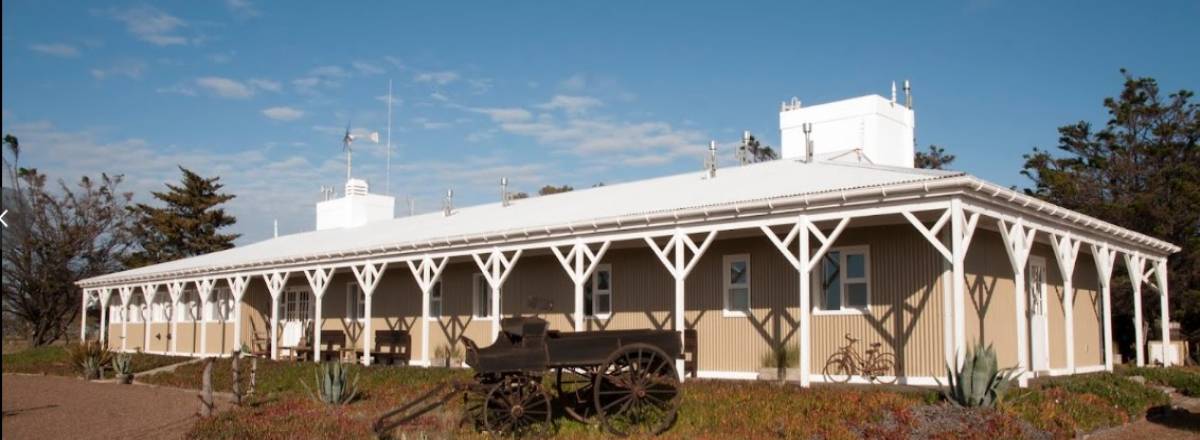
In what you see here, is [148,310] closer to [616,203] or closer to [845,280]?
[616,203]

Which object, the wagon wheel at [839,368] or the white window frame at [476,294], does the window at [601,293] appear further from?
the wagon wheel at [839,368]

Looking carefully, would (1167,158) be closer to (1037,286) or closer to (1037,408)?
(1037,286)

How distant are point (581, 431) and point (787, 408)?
256 centimetres

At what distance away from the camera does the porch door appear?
29094 millimetres

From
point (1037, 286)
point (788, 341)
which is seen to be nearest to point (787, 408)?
point (788, 341)

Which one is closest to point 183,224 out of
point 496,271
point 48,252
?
point 48,252

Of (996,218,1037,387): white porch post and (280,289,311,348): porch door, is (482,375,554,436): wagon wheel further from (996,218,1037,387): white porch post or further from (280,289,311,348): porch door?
(280,289,311,348): porch door

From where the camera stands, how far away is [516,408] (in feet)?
37.9

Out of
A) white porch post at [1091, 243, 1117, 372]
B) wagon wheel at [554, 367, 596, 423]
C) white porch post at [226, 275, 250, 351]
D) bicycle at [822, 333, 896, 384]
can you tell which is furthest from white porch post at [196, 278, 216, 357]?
white porch post at [1091, 243, 1117, 372]

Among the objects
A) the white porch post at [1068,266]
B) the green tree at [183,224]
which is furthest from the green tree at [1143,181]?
the green tree at [183,224]

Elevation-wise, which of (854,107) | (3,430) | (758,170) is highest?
(854,107)

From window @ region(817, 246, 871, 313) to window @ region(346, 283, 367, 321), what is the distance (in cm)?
1469

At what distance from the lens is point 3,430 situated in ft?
45.6

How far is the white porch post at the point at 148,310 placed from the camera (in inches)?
1291
